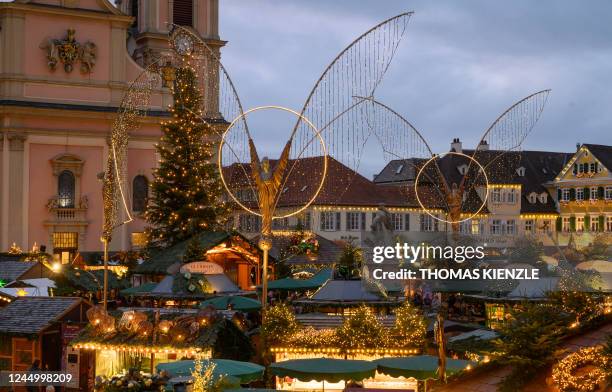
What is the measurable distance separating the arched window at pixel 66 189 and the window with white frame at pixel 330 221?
714 inches

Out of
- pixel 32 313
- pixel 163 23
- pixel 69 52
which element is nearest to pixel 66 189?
pixel 69 52

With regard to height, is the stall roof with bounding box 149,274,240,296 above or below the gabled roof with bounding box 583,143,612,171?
below

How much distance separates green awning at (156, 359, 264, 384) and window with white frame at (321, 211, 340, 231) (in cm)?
5318

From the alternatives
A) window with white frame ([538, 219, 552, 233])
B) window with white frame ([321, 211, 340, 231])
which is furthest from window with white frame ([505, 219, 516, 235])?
window with white frame ([321, 211, 340, 231])

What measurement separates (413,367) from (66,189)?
44.6m

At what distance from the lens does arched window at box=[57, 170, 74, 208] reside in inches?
2367

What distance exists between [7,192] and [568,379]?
49796mm

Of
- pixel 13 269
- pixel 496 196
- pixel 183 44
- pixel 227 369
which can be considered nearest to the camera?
pixel 227 369

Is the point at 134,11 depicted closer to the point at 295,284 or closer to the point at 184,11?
the point at 184,11

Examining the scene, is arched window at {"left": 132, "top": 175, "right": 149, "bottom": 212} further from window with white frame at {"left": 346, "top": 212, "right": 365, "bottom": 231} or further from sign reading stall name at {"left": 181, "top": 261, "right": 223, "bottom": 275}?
sign reading stall name at {"left": 181, "top": 261, "right": 223, "bottom": 275}

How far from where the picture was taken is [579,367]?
12.0 m

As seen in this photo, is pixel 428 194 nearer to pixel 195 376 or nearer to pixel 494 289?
pixel 494 289

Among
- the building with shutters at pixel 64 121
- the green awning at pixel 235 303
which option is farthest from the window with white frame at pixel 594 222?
the green awning at pixel 235 303

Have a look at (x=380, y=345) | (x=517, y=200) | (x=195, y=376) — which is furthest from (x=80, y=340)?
(x=517, y=200)
